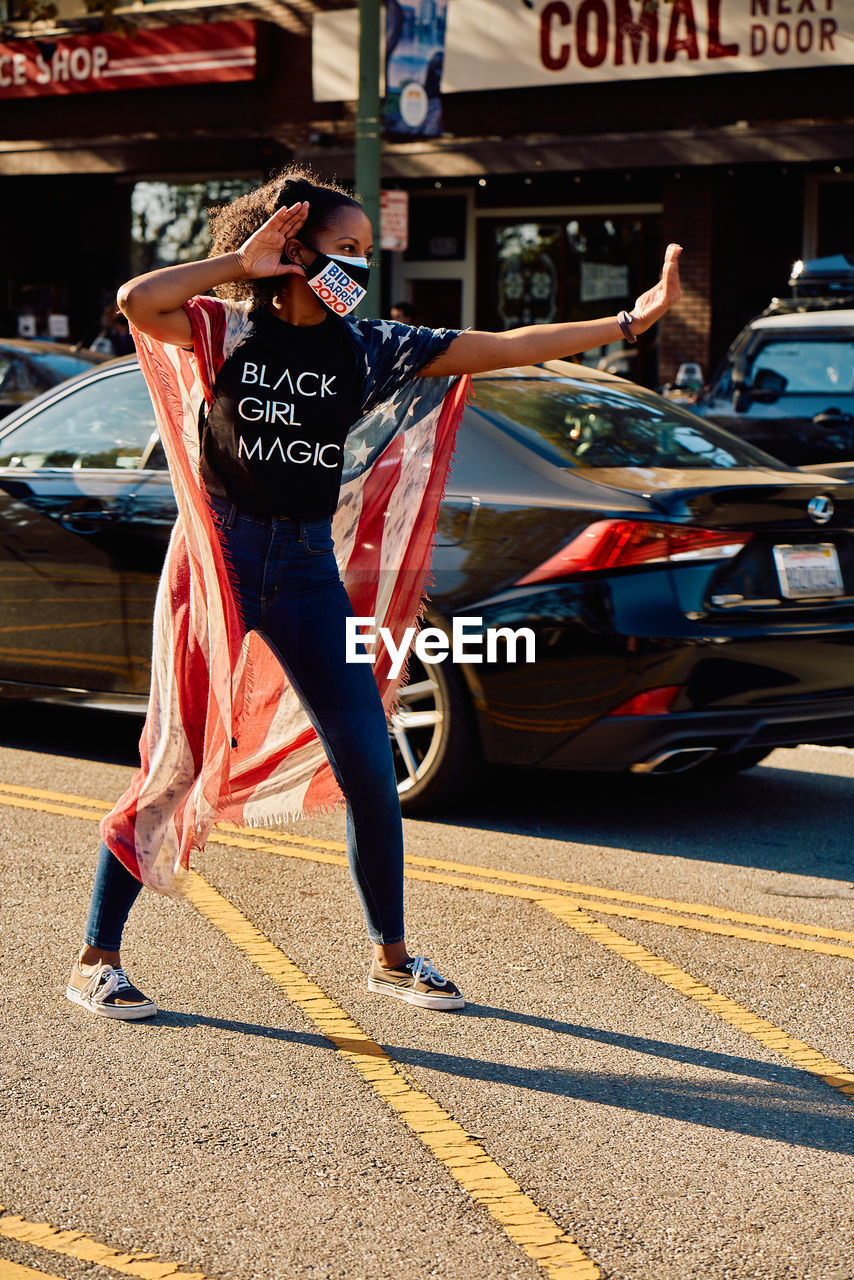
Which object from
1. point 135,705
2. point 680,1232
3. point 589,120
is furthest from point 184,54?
point 680,1232

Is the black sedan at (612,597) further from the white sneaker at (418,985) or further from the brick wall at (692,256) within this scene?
the brick wall at (692,256)

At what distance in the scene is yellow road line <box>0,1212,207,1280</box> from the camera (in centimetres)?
293

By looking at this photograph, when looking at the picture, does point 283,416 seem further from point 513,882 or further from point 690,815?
point 690,815

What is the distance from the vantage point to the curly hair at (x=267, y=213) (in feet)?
12.5

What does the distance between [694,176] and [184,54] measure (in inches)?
285

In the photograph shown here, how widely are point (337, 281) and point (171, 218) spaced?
72.5 ft

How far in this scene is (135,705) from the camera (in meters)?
6.46

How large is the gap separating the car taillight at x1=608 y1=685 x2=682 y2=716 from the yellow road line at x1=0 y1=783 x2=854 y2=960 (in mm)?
596

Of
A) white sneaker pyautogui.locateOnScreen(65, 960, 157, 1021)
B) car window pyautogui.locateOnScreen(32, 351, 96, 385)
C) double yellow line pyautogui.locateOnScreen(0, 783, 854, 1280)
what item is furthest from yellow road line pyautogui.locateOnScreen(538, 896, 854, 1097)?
car window pyautogui.locateOnScreen(32, 351, 96, 385)

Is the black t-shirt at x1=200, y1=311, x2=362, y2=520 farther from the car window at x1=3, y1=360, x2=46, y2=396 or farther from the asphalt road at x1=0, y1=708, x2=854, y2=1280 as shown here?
the car window at x1=3, y1=360, x2=46, y2=396

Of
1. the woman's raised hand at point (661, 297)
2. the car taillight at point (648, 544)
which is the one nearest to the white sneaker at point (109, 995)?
the woman's raised hand at point (661, 297)

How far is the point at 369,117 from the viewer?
42.8 feet

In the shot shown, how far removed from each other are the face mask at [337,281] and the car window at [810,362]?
31.9 feet

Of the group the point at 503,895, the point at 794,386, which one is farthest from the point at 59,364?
the point at 503,895
